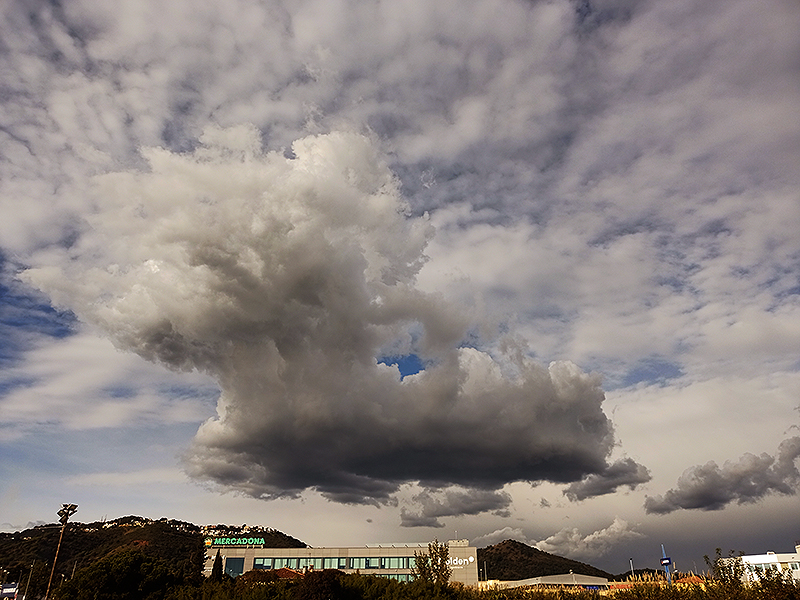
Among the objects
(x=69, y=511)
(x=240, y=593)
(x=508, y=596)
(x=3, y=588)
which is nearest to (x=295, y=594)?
(x=240, y=593)

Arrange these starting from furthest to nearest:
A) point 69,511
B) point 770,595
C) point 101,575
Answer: point 69,511 < point 101,575 < point 770,595

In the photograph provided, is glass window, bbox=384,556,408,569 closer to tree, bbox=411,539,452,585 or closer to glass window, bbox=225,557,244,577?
glass window, bbox=225,557,244,577

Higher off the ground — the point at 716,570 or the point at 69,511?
the point at 69,511

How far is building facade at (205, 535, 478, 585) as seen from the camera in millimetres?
135250

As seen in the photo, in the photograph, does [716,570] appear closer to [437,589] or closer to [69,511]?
[437,589]

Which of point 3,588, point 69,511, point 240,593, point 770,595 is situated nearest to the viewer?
point 770,595

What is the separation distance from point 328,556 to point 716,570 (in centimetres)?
11937

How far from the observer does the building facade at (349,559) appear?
135250 mm

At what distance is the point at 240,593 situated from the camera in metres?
44.2

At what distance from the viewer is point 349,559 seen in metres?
140

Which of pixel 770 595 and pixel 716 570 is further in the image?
pixel 716 570

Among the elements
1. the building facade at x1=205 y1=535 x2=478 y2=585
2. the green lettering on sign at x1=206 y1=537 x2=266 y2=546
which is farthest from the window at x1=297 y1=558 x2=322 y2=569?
the green lettering on sign at x1=206 y1=537 x2=266 y2=546

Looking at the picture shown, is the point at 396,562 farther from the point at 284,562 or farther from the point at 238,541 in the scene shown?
the point at 238,541

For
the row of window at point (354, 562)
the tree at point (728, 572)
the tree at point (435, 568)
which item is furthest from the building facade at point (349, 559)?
the tree at point (728, 572)
